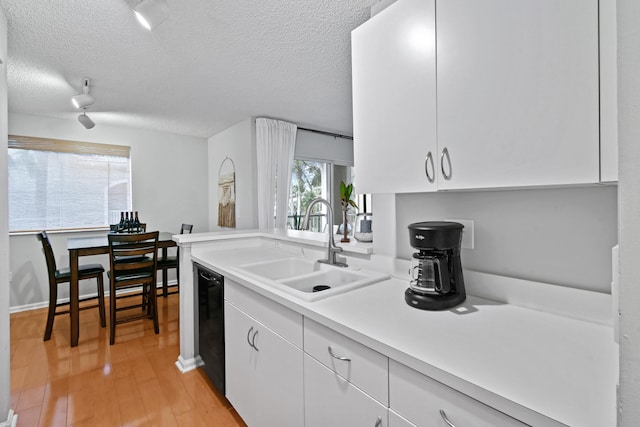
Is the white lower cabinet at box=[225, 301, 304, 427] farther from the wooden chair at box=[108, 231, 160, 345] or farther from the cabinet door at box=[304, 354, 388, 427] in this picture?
the wooden chair at box=[108, 231, 160, 345]

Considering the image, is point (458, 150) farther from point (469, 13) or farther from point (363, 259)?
point (363, 259)

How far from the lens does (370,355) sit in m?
0.85

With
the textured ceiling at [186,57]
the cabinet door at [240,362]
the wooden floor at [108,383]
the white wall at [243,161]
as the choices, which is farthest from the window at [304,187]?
the cabinet door at [240,362]

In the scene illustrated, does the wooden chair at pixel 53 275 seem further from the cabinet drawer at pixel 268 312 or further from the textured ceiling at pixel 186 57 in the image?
the cabinet drawer at pixel 268 312

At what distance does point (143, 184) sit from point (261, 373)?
3859 mm

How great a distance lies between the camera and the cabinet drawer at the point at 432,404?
24.6 inches

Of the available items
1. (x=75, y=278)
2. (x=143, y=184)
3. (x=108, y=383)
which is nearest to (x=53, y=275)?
(x=75, y=278)

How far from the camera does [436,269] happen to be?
1067 mm

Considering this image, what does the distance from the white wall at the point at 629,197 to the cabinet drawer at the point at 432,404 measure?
0.30 metres

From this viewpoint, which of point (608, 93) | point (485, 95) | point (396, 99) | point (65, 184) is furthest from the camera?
point (65, 184)

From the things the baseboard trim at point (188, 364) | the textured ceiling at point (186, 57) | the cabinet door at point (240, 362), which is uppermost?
the textured ceiling at point (186, 57)

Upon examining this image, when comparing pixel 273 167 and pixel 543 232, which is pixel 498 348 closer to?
pixel 543 232

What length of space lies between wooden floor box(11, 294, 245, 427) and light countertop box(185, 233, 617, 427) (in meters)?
1.24

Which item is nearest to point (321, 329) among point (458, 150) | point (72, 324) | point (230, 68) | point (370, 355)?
point (370, 355)
